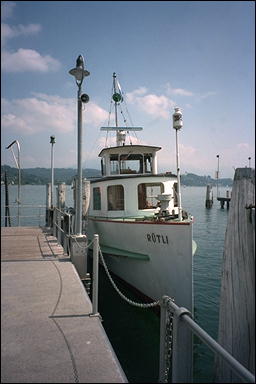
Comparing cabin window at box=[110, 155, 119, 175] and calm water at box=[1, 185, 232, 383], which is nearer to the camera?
calm water at box=[1, 185, 232, 383]

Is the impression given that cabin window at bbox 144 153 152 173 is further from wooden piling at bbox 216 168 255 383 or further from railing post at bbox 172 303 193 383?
wooden piling at bbox 216 168 255 383

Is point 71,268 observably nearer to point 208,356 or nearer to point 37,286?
point 37,286

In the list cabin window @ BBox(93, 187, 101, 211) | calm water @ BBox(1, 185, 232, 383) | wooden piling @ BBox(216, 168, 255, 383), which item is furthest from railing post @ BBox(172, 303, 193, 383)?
cabin window @ BBox(93, 187, 101, 211)

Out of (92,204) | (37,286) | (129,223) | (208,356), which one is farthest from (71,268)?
(92,204)

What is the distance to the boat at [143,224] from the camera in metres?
8.88

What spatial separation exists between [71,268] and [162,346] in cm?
374

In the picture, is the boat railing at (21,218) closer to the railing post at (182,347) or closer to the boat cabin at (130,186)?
the boat cabin at (130,186)

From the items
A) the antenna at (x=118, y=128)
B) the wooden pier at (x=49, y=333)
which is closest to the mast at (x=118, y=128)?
the antenna at (x=118, y=128)

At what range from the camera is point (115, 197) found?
1220cm

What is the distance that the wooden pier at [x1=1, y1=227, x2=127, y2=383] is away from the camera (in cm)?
322

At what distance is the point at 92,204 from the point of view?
1391 centimetres

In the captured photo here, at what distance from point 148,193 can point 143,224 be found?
2.57 meters

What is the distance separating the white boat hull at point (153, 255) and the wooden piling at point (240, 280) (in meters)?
5.38

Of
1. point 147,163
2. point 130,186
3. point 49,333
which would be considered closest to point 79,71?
point 130,186
